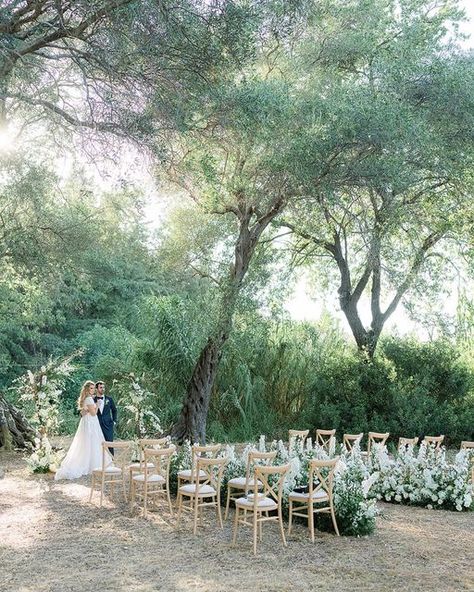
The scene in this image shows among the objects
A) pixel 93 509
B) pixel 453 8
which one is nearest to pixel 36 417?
pixel 93 509

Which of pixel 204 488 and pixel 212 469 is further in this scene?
pixel 212 469

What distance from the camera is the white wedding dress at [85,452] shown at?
11.0 metres

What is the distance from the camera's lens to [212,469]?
8.41 m

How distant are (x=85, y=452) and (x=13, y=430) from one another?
3.32 meters

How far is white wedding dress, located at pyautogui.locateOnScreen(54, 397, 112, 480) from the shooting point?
36.1ft

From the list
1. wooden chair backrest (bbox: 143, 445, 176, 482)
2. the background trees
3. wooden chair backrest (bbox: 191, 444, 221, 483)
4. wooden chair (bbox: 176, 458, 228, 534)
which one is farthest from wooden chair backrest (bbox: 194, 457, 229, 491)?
the background trees

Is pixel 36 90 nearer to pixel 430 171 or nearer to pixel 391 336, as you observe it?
pixel 430 171

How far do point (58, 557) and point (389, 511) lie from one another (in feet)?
13.6

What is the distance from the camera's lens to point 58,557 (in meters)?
6.68

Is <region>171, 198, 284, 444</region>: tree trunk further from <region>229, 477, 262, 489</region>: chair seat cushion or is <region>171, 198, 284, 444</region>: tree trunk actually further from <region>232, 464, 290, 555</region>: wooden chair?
<region>232, 464, 290, 555</region>: wooden chair

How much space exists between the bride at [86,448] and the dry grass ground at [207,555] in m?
1.97

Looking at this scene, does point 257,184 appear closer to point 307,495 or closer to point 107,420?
point 107,420

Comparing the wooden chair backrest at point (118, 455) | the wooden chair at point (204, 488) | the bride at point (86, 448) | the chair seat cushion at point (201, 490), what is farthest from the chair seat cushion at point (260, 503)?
the bride at point (86, 448)

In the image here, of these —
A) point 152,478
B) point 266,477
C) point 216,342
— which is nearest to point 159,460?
point 152,478
